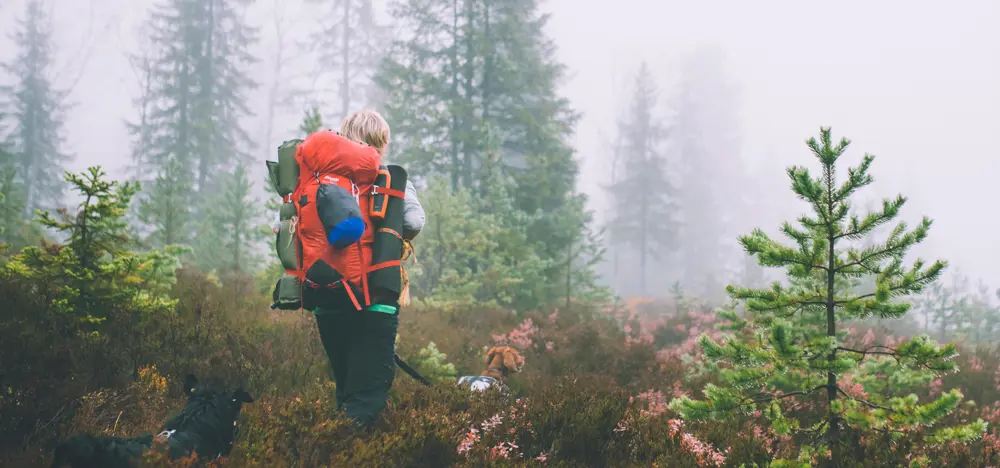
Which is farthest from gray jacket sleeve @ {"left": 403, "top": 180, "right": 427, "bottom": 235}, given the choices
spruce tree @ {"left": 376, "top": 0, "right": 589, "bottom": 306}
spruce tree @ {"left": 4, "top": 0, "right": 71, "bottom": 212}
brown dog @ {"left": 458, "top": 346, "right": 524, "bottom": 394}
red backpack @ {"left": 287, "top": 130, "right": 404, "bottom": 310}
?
spruce tree @ {"left": 4, "top": 0, "right": 71, "bottom": 212}

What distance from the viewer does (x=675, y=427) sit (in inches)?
154

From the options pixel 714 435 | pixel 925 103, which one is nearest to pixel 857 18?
pixel 925 103

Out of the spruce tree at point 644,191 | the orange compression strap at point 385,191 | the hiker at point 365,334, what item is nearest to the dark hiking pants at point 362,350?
the hiker at point 365,334

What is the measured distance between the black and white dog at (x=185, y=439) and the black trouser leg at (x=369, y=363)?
0.61 m

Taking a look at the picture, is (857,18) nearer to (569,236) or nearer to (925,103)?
(925,103)

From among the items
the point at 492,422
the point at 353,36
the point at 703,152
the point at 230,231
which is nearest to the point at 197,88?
the point at 353,36

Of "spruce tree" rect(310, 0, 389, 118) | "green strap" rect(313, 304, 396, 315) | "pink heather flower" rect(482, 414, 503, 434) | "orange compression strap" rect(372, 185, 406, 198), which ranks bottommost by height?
"pink heather flower" rect(482, 414, 503, 434)

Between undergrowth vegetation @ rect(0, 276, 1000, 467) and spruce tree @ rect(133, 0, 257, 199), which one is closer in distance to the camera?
undergrowth vegetation @ rect(0, 276, 1000, 467)

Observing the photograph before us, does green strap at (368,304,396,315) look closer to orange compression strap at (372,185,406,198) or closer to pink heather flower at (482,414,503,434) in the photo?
orange compression strap at (372,185,406,198)

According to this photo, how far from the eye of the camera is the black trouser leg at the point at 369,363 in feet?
A: 11.1

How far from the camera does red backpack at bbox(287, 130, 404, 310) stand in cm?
315

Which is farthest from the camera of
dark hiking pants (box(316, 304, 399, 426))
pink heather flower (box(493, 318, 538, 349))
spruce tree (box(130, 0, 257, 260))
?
spruce tree (box(130, 0, 257, 260))

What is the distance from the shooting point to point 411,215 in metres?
3.51

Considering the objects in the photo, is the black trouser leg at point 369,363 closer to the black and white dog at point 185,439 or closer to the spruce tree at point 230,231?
the black and white dog at point 185,439
